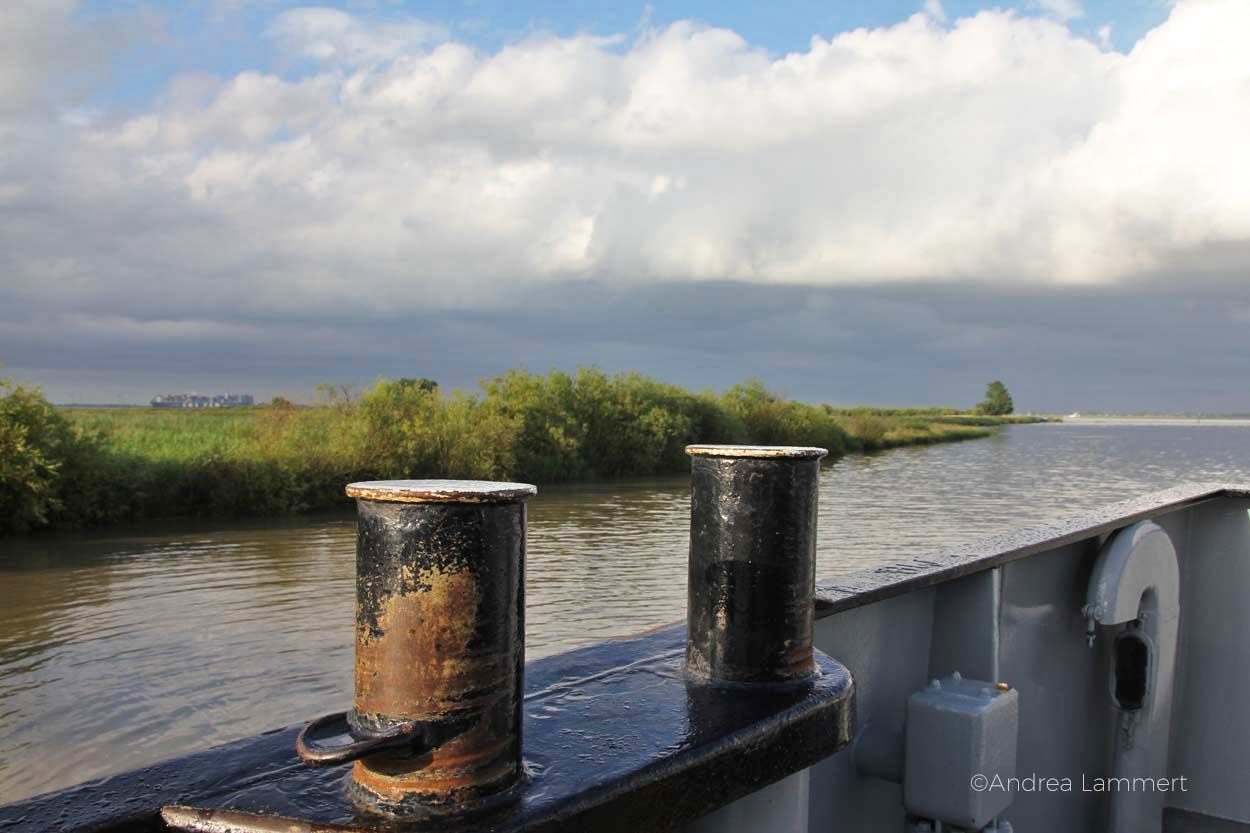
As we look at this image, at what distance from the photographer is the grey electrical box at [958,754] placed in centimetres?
232

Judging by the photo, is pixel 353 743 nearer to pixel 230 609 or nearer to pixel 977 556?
pixel 977 556

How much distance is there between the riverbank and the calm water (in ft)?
4.61

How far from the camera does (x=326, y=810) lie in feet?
3.63

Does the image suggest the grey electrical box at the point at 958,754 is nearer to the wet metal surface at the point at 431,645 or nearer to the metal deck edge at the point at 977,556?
the metal deck edge at the point at 977,556

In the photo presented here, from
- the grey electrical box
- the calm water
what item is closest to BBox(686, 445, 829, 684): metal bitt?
the grey electrical box

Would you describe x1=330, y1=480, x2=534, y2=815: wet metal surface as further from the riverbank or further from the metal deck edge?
the riverbank

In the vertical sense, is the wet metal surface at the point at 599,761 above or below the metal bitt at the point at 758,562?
below

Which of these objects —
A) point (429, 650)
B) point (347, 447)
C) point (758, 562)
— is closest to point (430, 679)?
point (429, 650)

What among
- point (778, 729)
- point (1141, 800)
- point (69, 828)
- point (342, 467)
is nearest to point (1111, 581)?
point (1141, 800)

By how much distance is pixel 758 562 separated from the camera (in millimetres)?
1629

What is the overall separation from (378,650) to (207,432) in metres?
26.2

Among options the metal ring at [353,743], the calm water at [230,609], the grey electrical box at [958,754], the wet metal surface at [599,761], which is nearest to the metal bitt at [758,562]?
the wet metal surface at [599,761]

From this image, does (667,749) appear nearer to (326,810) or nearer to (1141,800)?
(326,810)

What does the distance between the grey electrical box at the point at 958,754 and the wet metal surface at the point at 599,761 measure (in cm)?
75
